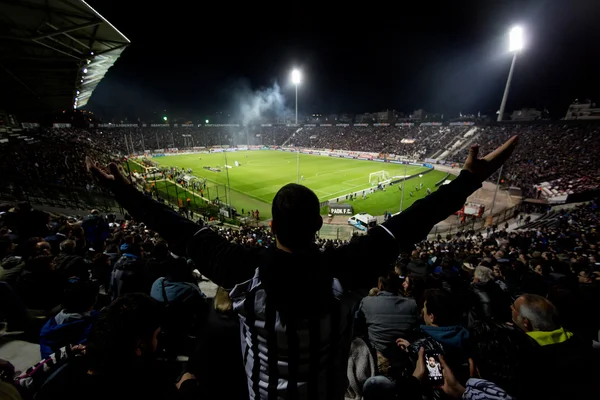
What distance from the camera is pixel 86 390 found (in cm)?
163

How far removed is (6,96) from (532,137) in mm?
72458

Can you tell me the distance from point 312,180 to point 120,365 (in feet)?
146

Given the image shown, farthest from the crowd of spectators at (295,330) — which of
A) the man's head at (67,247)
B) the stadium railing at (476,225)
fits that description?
the stadium railing at (476,225)

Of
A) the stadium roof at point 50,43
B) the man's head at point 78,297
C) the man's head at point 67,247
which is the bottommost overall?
the man's head at point 67,247

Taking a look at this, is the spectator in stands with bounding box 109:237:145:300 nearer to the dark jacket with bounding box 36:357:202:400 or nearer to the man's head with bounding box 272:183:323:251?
the dark jacket with bounding box 36:357:202:400

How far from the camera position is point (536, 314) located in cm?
304

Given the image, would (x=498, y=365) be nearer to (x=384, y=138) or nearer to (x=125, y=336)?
(x=125, y=336)

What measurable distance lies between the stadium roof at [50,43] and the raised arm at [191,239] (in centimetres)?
1010

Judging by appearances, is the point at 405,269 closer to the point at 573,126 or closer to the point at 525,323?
the point at 525,323

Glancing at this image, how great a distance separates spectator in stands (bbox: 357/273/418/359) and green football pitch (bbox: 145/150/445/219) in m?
27.0

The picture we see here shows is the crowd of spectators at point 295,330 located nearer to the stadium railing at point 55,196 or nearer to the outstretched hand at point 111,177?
the outstretched hand at point 111,177

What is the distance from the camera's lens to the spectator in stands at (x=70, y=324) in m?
3.20

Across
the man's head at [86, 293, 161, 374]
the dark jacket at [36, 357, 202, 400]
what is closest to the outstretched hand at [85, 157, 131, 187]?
the man's head at [86, 293, 161, 374]

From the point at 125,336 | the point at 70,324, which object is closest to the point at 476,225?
the point at 70,324
